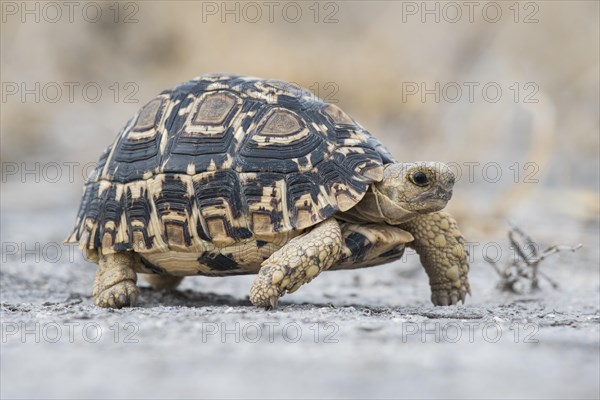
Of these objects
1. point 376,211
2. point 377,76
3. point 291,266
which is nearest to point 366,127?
point 377,76

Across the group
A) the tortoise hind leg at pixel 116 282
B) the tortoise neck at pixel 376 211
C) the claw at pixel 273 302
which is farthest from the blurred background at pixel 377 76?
the claw at pixel 273 302

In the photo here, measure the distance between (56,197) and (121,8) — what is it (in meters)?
6.59

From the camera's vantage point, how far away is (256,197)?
395 cm

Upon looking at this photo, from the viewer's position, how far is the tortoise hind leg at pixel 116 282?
4.32 m

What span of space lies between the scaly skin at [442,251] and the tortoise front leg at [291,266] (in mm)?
878

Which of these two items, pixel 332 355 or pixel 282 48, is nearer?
pixel 332 355

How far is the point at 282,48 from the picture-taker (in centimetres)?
1501

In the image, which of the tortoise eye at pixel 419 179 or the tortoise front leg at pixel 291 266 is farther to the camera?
the tortoise eye at pixel 419 179

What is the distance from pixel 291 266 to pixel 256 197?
0.46 meters

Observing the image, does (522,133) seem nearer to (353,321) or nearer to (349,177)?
(349,177)

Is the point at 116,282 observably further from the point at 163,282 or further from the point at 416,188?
the point at 416,188

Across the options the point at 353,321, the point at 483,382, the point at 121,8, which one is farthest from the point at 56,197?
the point at 483,382

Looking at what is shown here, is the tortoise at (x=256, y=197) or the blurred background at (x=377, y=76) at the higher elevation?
the blurred background at (x=377, y=76)

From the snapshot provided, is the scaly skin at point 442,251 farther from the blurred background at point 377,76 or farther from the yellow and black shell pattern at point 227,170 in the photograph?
the blurred background at point 377,76
